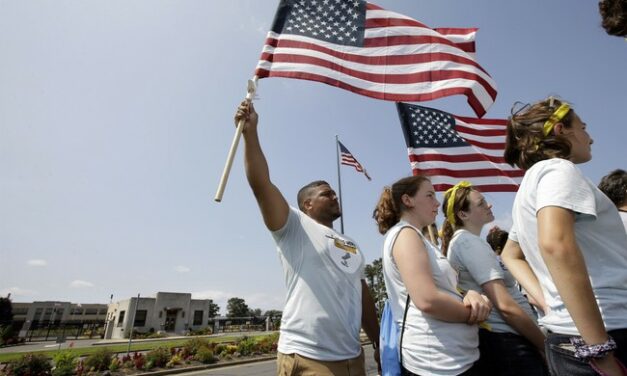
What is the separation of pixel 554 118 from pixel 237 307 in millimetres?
113118

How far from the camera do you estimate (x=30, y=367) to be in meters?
A: 11.8

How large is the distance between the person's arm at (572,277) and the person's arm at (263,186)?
164cm

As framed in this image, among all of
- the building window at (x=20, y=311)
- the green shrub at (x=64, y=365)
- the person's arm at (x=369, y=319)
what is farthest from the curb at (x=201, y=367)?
the building window at (x=20, y=311)

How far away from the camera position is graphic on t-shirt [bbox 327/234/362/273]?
2.58 meters

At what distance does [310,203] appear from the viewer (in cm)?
308

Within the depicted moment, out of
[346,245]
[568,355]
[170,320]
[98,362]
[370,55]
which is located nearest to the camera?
[568,355]

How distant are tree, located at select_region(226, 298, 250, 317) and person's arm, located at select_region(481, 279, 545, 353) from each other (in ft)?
364

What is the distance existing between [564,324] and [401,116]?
5.70 meters

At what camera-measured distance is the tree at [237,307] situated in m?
104

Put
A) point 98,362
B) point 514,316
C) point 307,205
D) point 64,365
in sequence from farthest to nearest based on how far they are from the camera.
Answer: point 98,362
point 64,365
point 307,205
point 514,316

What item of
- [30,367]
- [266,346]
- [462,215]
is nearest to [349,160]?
[462,215]

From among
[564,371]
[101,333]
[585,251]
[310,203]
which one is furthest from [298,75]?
[101,333]

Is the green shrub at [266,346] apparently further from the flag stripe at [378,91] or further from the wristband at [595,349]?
the wristband at [595,349]

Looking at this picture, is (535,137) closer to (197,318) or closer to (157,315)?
(157,315)
